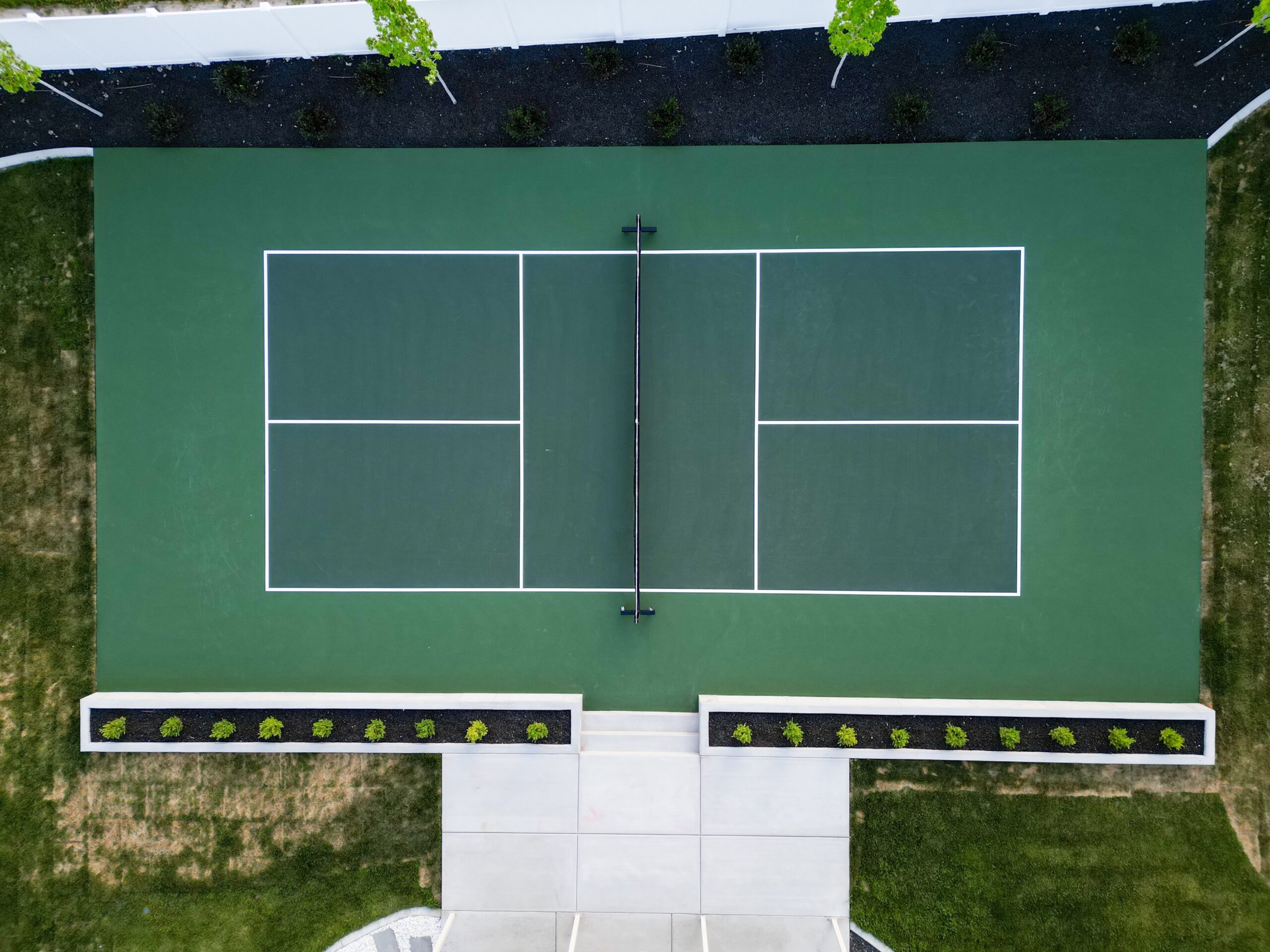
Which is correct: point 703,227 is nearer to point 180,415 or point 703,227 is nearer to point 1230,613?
point 180,415

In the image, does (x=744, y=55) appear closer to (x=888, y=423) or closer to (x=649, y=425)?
(x=649, y=425)

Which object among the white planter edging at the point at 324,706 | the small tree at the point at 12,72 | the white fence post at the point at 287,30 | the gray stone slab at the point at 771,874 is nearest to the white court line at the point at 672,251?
the white fence post at the point at 287,30

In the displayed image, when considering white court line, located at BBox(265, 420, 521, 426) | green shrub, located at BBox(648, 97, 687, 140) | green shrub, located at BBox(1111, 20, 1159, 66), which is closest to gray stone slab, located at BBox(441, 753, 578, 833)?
white court line, located at BBox(265, 420, 521, 426)

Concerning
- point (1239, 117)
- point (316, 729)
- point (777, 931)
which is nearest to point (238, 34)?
point (316, 729)

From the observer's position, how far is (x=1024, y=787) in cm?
938

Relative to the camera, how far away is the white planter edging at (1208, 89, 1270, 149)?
923 centimetres

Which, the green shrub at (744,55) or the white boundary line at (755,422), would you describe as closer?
the green shrub at (744,55)

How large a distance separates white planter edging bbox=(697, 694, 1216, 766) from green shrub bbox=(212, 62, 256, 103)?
1075 cm

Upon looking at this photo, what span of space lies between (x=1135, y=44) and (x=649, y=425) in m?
8.42

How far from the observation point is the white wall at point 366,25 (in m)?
8.82

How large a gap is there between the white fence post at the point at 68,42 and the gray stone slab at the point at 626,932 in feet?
45.5

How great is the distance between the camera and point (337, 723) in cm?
948

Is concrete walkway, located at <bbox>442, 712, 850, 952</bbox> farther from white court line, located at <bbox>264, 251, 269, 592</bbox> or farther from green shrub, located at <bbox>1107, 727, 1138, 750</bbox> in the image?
white court line, located at <bbox>264, 251, 269, 592</bbox>

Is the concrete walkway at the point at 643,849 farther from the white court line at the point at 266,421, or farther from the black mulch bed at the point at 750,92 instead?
the black mulch bed at the point at 750,92
